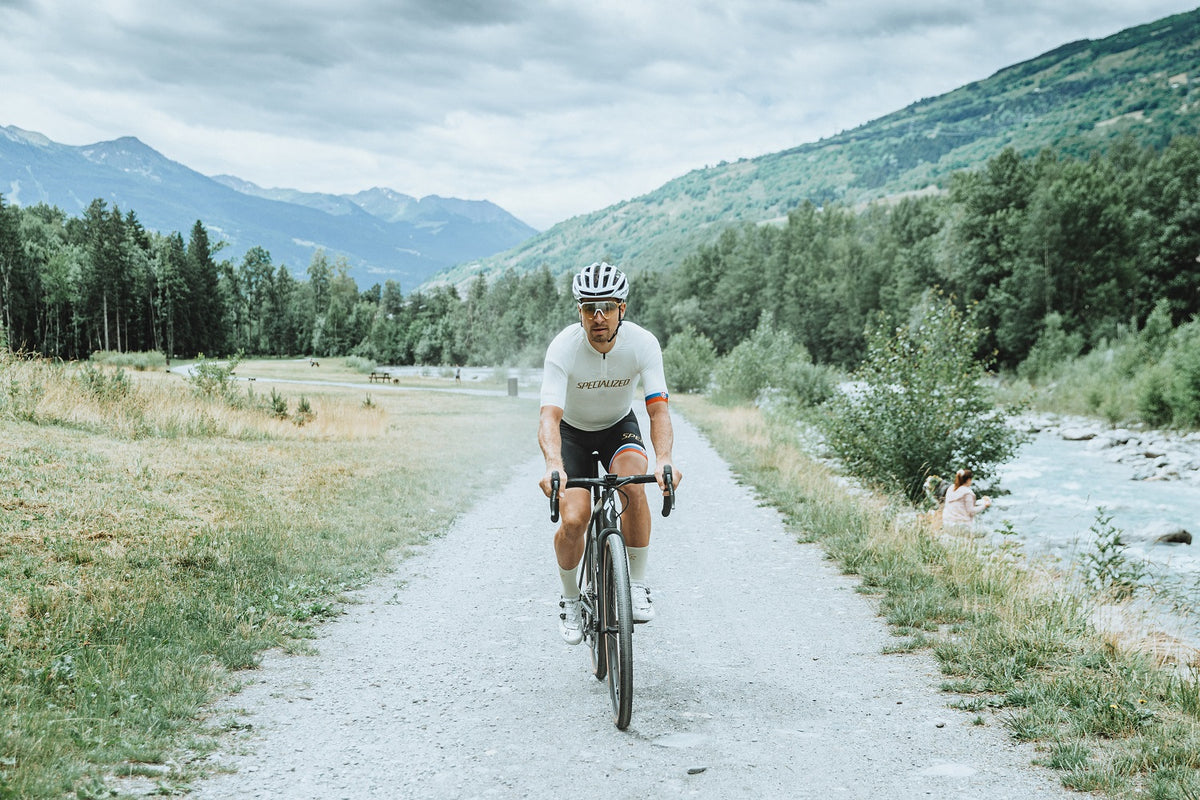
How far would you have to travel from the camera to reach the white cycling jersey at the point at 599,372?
477cm

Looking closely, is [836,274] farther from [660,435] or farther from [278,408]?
[660,435]

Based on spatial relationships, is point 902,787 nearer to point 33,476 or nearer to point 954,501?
point 954,501

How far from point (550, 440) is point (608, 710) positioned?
1.56 meters

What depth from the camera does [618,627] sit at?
4203mm

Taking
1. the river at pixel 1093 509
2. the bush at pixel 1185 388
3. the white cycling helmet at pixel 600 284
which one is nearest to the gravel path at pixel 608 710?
the white cycling helmet at pixel 600 284

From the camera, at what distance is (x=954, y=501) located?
10.9 metres

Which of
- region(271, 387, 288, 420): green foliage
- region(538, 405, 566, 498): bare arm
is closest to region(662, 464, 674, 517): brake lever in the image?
region(538, 405, 566, 498): bare arm

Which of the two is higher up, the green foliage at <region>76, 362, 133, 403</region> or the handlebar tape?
the green foliage at <region>76, 362, 133, 403</region>

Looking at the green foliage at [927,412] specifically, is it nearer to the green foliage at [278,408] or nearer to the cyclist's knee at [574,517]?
the cyclist's knee at [574,517]

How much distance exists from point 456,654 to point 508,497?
701cm

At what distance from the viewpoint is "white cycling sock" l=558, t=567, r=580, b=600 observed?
16.8ft

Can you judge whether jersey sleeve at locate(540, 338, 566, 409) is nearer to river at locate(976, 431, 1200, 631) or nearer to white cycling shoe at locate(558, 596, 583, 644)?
white cycling shoe at locate(558, 596, 583, 644)

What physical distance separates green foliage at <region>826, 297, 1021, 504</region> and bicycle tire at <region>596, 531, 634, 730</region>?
31.3 feet

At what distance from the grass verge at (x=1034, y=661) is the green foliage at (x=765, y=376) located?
26.5 metres
